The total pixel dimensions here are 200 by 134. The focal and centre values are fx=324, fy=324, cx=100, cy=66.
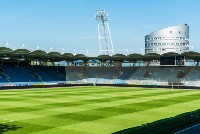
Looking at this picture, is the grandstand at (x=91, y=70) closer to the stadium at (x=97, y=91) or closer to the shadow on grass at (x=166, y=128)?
the stadium at (x=97, y=91)

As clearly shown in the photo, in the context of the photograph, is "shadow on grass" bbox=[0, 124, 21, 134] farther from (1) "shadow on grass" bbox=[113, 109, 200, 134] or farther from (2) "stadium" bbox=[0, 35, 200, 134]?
(1) "shadow on grass" bbox=[113, 109, 200, 134]

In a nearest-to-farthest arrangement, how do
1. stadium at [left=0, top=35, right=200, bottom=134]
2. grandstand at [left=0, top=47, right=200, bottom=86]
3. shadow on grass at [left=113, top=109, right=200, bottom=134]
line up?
shadow on grass at [left=113, top=109, right=200, bottom=134] < stadium at [left=0, top=35, right=200, bottom=134] < grandstand at [left=0, top=47, right=200, bottom=86]

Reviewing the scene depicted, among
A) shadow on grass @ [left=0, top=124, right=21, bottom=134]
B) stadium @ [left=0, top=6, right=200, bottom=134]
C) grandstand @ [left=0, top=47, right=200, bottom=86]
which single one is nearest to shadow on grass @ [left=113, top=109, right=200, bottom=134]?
stadium @ [left=0, top=6, right=200, bottom=134]

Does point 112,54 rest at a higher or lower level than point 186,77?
higher

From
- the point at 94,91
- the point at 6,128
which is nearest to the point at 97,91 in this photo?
the point at 94,91

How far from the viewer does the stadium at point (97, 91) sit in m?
20.1

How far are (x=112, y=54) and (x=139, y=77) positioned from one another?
1128cm

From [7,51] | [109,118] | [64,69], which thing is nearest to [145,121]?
[109,118]

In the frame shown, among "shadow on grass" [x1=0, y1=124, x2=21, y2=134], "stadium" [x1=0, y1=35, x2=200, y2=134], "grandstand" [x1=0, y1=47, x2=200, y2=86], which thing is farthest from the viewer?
"grandstand" [x1=0, y1=47, x2=200, y2=86]

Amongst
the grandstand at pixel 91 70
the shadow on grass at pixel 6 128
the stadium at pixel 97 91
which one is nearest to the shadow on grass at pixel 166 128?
the stadium at pixel 97 91

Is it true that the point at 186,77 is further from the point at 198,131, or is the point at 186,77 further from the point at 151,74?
the point at 198,131

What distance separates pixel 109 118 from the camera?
2259 centimetres

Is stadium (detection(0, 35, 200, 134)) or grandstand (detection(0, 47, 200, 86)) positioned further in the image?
grandstand (detection(0, 47, 200, 86))

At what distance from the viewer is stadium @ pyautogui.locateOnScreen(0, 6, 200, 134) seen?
66.1 feet
